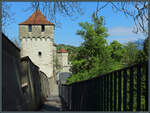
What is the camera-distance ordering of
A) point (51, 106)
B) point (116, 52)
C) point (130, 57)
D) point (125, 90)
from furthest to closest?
1. point (116, 52)
2. point (130, 57)
3. point (51, 106)
4. point (125, 90)

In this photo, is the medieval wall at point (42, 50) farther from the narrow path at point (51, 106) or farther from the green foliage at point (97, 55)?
the narrow path at point (51, 106)

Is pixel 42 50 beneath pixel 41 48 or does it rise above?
beneath

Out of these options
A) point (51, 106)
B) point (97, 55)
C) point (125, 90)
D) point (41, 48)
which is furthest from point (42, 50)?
point (125, 90)

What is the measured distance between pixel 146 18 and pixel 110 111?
1.11 metres

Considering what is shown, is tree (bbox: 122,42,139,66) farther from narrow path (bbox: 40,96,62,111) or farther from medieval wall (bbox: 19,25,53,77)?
medieval wall (bbox: 19,25,53,77)

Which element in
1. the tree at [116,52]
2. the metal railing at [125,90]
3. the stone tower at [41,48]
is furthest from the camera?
the stone tower at [41,48]

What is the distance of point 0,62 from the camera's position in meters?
3.35

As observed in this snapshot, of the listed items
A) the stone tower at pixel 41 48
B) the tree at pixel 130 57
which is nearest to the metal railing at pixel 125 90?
the tree at pixel 130 57

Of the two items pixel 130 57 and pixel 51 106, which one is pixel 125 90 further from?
pixel 130 57

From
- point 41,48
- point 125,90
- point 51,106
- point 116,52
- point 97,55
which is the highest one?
point 41,48

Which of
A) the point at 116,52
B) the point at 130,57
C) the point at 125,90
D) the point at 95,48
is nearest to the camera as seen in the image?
the point at 125,90

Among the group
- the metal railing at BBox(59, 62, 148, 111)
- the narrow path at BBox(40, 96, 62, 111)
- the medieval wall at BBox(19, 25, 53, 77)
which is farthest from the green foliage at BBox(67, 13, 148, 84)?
the metal railing at BBox(59, 62, 148, 111)

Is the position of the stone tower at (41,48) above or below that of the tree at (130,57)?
above

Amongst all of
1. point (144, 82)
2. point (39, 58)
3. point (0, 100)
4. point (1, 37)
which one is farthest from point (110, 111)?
point (39, 58)
